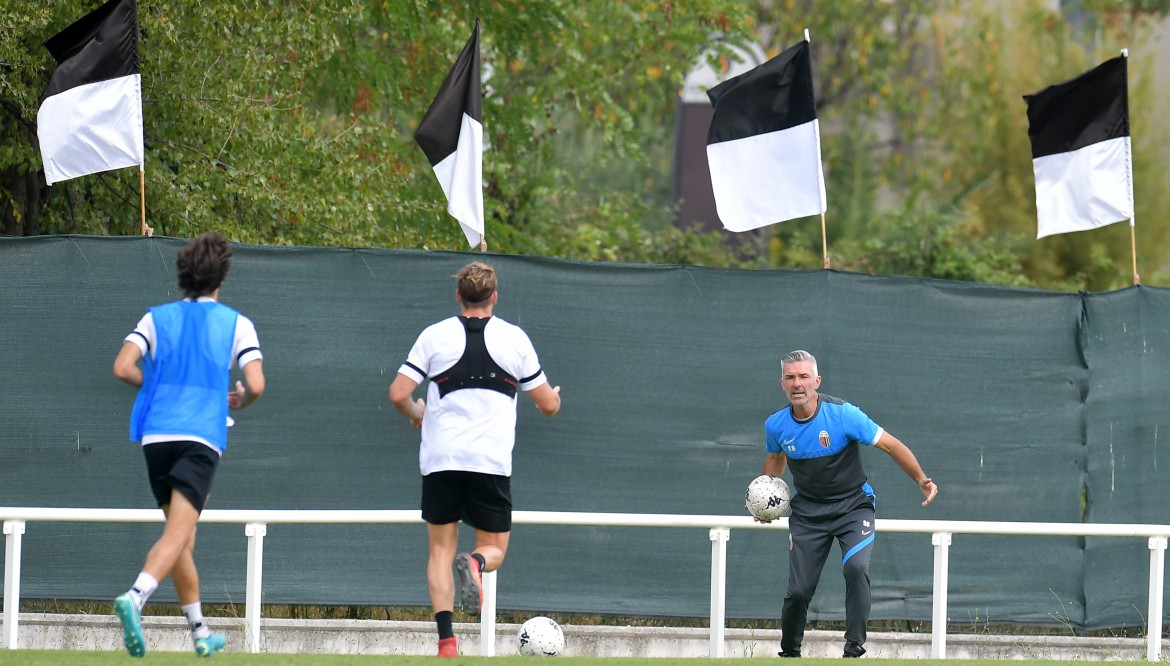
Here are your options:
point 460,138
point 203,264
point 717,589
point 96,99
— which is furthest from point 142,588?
point 460,138

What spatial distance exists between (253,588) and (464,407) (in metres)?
1.90

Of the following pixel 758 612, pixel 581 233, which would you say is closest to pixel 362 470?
pixel 758 612

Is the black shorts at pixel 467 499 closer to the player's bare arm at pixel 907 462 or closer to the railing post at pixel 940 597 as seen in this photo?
the player's bare arm at pixel 907 462

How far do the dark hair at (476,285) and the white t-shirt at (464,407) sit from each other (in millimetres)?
107

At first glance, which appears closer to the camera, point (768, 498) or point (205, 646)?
point (205, 646)

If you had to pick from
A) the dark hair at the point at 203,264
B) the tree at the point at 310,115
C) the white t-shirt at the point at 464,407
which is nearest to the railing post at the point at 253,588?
the white t-shirt at the point at 464,407

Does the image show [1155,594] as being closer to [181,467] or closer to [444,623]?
[444,623]

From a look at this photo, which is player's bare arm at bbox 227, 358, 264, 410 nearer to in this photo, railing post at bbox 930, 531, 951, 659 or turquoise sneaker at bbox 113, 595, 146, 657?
turquoise sneaker at bbox 113, 595, 146, 657

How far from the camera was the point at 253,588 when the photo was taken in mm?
8211

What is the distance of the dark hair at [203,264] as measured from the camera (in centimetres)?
663

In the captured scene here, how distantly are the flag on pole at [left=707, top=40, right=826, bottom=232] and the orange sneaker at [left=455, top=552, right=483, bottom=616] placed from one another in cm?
386

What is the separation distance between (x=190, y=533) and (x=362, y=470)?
9.02 ft

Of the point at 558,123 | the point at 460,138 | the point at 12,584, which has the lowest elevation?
the point at 12,584

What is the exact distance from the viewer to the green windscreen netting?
9.12m
